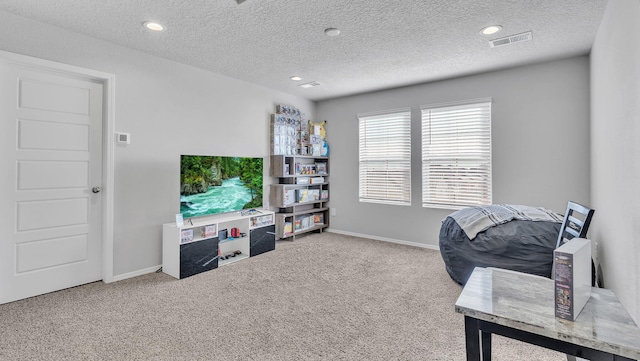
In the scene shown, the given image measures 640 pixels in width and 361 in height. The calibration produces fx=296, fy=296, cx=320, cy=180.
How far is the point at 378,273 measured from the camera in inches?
131

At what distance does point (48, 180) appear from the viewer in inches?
108

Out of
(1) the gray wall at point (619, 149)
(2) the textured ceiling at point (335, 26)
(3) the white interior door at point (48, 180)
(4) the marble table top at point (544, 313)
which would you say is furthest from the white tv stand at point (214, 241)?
(1) the gray wall at point (619, 149)

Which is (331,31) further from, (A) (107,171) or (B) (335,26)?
(A) (107,171)

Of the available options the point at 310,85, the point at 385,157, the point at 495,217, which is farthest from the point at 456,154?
the point at 310,85

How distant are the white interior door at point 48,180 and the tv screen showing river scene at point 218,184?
87cm

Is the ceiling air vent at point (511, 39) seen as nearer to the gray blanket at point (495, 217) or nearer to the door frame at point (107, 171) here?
the gray blanket at point (495, 217)

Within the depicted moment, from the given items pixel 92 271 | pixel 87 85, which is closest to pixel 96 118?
pixel 87 85

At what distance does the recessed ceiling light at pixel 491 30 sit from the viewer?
2.70m

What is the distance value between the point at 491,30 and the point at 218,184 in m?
3.48

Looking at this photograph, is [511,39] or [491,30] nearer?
[491,30]

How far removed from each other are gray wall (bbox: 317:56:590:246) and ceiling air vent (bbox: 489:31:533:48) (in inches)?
37.3

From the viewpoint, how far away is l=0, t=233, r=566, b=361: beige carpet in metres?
1.89

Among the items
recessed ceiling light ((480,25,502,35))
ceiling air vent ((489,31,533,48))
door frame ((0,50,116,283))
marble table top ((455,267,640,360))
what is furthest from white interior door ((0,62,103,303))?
ceiling air vent ((489,31,533,48))

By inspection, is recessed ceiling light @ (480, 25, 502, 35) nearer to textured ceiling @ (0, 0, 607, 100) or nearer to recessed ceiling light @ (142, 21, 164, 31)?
textured ceiling @ (0, 0, 607, 100)
